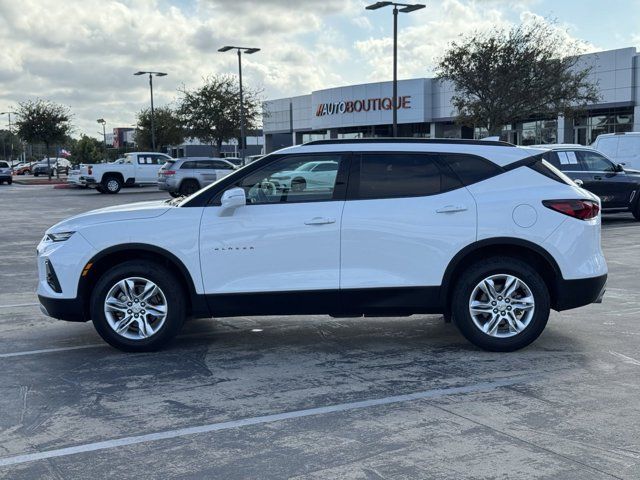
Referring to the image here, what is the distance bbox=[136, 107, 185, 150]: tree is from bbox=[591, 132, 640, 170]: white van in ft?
140

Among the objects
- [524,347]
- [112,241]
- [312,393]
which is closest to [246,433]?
[312,393]

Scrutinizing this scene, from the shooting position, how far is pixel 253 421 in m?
4.75

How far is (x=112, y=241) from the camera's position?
631cm

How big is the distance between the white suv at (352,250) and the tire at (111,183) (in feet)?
97.7

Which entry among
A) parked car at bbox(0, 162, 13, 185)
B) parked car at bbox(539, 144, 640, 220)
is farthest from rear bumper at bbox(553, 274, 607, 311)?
parked car at bbox(0, 162, 13, 185)

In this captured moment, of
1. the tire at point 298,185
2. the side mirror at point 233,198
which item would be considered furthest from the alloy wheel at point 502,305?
the side mirror at point 233,198

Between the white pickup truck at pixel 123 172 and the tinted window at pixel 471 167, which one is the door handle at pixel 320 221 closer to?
the tinted window at pixel 471 167

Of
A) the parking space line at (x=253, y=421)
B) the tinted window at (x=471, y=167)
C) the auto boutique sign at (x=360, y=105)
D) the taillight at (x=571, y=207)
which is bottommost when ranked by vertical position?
the parking space line at (x=253, y=421)

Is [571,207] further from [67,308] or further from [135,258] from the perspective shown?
[67,308]

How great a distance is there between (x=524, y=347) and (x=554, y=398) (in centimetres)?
136

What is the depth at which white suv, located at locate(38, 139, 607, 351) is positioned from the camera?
6.24m

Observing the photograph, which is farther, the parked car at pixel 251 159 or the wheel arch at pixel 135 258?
the parked car at pixel 251 159

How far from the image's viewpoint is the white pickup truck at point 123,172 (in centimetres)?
3469

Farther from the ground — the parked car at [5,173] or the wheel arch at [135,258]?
the parked car at [5,173]
